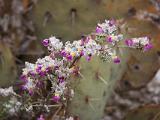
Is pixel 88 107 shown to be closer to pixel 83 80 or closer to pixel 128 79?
pixel 83 80

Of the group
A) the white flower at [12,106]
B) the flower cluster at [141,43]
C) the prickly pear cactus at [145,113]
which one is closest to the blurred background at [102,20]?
the prickly pear cactus at [145,113]

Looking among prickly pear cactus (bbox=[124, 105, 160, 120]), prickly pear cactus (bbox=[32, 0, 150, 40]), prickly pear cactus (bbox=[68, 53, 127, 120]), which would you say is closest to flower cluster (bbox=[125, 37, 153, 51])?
prickly pear cactus (bbox=[68, 53, 127, 120])

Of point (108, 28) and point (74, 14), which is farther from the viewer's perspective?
point (74, 14)

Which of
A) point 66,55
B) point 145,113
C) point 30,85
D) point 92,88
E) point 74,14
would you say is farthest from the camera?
point 74,14

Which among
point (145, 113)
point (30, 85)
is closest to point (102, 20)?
point (145, 113)

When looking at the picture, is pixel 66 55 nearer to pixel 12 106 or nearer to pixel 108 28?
pixel 108 28

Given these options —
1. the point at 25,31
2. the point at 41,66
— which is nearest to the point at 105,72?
the point at 41,66

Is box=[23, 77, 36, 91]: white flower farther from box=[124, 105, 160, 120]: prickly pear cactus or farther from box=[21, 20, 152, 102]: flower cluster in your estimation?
box=[124, 105, 160, 120]: prickly pear cactus

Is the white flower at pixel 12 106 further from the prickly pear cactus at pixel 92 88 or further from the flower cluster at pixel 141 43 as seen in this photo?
the flower cluster at pixel 141 43
